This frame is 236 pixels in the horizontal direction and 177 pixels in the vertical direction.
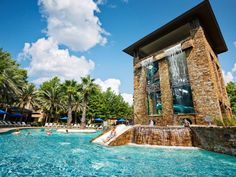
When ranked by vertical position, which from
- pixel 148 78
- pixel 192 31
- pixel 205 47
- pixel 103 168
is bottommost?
pixel 103 168

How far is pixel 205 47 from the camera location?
51.2 feet

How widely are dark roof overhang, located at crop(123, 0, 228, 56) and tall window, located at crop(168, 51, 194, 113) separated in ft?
13.1

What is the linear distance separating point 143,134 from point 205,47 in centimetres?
1131

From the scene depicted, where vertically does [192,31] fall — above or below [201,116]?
above

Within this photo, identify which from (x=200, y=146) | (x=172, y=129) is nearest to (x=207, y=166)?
(x=200, y=146)

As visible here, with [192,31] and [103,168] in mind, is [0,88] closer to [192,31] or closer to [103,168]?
[103,168]

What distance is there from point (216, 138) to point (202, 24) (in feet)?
46.2

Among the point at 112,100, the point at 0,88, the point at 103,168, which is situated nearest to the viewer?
the point at 103,168

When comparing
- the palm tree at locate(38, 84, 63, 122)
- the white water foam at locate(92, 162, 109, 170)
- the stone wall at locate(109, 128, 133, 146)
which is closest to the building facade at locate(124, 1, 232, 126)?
the stone wall at locate(109, 128, 133, 146)

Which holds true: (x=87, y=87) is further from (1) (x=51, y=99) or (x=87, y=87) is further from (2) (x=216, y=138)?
(2) (x=216, y=138)

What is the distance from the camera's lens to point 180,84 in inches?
660

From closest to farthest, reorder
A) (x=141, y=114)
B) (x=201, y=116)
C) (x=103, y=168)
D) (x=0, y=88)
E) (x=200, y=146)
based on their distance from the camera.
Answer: (x=103, y=168) < (x=200, y=146) < (x=201, y=116) < (x=141, y=114) < (x=0, y=88)

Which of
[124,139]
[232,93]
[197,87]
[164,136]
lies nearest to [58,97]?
[124,139]

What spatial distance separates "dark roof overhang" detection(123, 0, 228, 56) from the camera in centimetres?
1602
